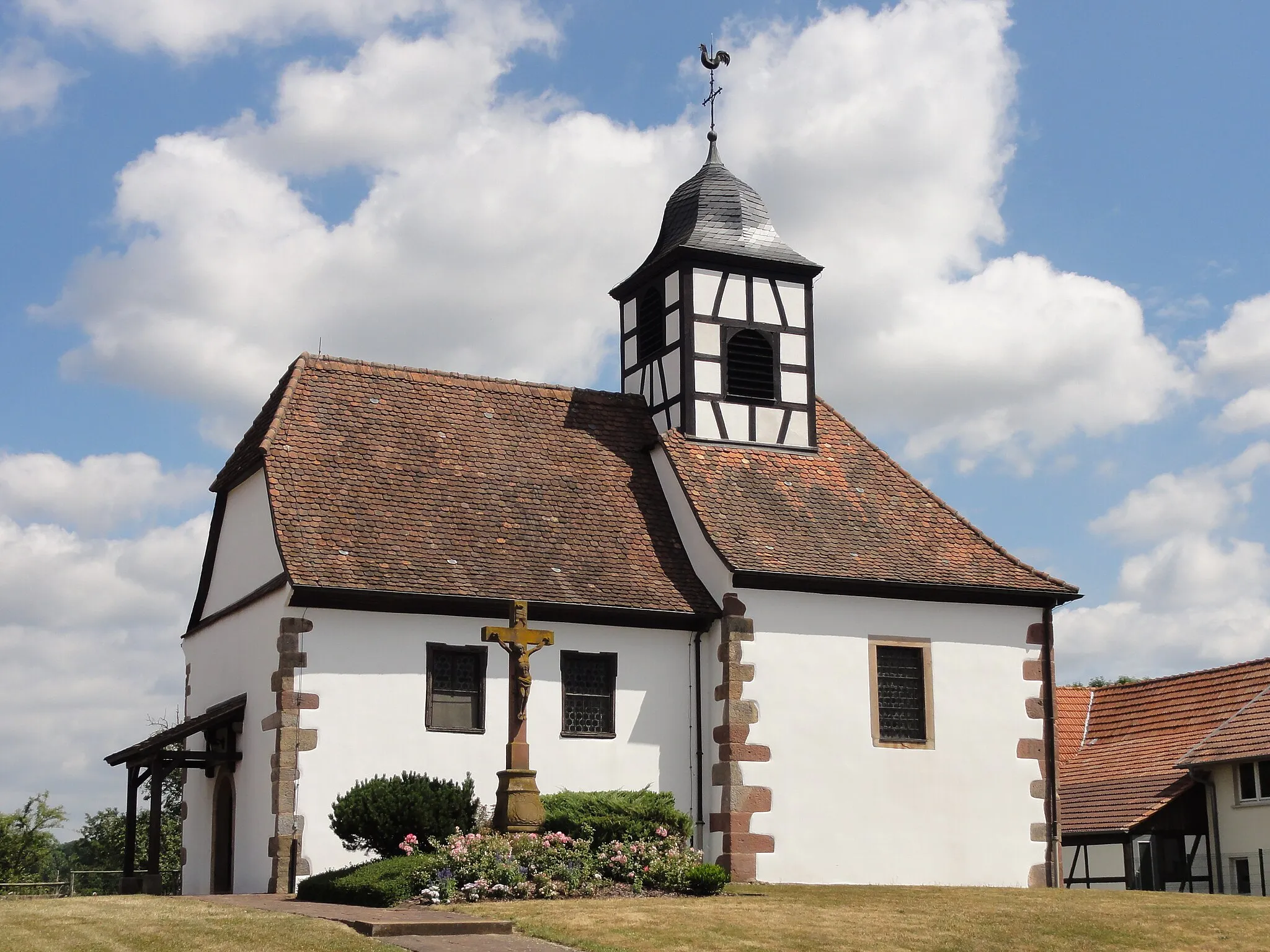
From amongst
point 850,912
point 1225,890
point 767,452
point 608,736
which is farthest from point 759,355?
point 1225,890

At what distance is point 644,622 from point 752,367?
6.00 meters

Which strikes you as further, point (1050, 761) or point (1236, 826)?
point (1236, 826)

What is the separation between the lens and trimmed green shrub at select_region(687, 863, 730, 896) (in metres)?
20.0

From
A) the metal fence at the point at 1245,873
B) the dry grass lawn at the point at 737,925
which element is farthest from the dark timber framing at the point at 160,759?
the metal fence at the point at 1245,873

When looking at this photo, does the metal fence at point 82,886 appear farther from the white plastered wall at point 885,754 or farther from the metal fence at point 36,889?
the white plastered wall at point 885,754

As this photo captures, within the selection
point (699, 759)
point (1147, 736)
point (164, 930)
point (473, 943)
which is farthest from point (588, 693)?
point (1147, 736)

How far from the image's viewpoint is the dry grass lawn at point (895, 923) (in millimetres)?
15602

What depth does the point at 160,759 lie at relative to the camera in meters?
23.9

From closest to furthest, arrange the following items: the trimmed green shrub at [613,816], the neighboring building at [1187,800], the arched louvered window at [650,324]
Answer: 1. the trimmed green shrub at [613,816]
2. the arched louvered window at [650,324]
3. the neighboring building at [1187,800]

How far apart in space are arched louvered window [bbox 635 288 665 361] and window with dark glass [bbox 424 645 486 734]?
309 inches

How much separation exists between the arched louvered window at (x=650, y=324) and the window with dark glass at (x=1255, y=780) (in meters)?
15.0

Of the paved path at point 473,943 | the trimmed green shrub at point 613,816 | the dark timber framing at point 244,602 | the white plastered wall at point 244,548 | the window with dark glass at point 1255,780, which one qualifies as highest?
the white plastered wall at point 244,548

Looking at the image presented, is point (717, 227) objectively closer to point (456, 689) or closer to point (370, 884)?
point (456, 689)

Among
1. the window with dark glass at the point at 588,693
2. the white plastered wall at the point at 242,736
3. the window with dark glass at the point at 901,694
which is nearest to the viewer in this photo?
the white plastered wall at the point at 242,736
